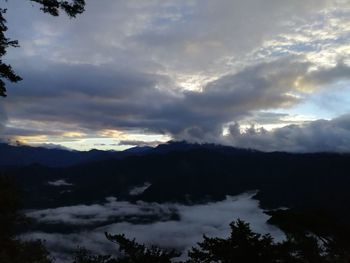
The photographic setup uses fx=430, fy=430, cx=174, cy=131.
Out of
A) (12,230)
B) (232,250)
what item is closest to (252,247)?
(232,250)

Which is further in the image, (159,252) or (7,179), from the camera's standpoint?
(7,179)

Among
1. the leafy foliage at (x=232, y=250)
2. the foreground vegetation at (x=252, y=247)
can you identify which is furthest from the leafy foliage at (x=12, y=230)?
the leafy foliage at (x=232, y=250)

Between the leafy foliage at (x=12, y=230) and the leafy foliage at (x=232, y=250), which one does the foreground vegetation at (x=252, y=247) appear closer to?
the leafy foliage at (x=232, y=250)

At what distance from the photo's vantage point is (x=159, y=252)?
21078mm

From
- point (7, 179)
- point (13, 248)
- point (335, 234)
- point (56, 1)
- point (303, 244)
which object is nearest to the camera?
point (56, 1)

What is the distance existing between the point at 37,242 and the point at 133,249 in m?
26.2

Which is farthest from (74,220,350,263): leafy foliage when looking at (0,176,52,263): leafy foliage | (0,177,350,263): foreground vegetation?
(0,176,52,263): leafy foliage

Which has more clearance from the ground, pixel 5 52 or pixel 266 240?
pixel 5 52

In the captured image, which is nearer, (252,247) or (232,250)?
(232,250)

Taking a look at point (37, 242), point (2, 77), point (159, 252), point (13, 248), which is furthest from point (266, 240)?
point (37, 242)

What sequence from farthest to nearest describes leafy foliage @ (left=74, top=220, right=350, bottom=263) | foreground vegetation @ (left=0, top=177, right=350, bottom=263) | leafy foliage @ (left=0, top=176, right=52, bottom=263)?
leafy foliage @ (left=0, top=176, right=52, bottom=263) < foreground vegetation @ (left=0, top=177, right=350, bottom=263) < leafy foliage @ (left=74, top=220, right=350, bottom=263)

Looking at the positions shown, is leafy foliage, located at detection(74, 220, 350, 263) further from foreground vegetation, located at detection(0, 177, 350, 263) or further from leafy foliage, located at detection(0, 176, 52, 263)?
leafy foliage, located at detection(0, 176, 52, 263)

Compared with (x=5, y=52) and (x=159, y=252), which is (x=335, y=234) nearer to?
(x=159, y=252)

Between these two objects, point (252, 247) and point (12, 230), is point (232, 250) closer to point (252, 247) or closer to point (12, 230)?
point (252, 247)
